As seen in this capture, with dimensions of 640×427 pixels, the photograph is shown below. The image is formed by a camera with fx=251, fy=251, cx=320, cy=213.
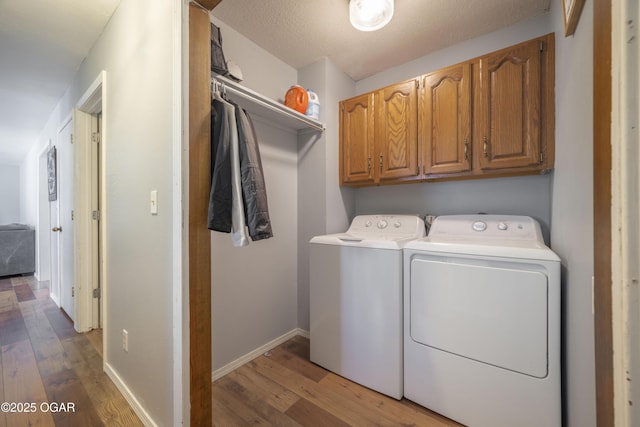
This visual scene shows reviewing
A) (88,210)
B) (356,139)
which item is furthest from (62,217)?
(356,139)

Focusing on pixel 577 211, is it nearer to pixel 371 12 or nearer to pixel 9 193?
pixel 371 12

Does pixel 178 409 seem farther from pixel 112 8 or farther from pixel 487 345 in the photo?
pixel 112 8

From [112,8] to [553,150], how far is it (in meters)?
2.72

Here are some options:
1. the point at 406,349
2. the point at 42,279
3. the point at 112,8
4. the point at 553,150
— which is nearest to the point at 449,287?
the point at 406,349

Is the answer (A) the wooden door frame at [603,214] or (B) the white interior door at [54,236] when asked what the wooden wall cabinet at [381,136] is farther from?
(B) the white interior door at [54,236]

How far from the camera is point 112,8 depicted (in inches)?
60.9

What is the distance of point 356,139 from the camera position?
2.09 metres

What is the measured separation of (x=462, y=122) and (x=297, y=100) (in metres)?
1.17

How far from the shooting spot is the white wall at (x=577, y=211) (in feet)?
2.45

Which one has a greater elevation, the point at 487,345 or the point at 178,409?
the point at 487,345

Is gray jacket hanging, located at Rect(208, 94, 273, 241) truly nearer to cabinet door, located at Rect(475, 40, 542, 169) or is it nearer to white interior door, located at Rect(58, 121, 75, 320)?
cabinet door, located at Rect(475, 40, 542, 169)

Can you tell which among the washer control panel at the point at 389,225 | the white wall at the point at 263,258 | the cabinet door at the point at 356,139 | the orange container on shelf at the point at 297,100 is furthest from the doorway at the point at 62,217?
the washer control panel at the point at 389,225

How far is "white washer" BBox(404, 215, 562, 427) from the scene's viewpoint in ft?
3.62

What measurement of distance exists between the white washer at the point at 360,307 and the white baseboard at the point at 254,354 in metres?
Answer: 0.40
